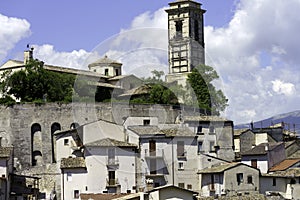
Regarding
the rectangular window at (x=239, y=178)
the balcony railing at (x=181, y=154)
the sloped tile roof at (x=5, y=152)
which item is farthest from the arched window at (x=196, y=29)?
the sloped tile roof at (x=5, y=152)

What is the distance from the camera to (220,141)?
226 feet

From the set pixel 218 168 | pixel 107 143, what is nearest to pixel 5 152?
pixel 107 143

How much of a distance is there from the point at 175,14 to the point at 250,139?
31.1 meters

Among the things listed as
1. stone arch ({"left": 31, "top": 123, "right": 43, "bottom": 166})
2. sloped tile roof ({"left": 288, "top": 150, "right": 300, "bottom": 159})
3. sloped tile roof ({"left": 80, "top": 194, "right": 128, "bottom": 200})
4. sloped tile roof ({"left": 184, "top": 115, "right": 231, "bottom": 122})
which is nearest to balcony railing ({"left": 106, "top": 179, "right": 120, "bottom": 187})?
sloped tile roof ({"left": 80, "top": 194, "right": 128, "bottom": 200})

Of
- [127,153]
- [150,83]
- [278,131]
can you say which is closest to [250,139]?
[278,131]

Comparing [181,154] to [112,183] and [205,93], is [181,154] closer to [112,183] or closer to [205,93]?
[112,183]

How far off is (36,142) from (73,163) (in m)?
11.2

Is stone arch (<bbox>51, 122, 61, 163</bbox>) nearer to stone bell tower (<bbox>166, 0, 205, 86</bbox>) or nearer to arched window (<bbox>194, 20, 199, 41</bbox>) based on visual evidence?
stone bell tower (<bbox>166, 0, 205, 86</bbox>)

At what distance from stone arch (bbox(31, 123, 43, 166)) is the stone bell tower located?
21.9 meters

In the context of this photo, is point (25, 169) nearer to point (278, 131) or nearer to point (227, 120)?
point (227, 120)

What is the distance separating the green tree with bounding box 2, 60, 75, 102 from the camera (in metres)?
71.9

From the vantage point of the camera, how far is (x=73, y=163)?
59.3 metres

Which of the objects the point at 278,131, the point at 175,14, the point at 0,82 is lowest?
the point at 278,131

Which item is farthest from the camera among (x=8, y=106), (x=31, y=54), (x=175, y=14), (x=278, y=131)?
(x=175, y=14)
